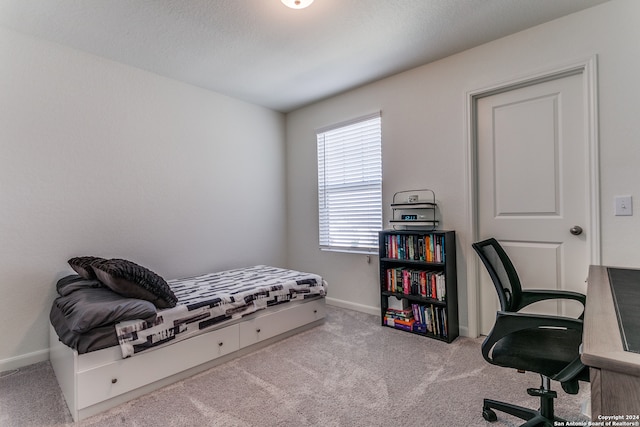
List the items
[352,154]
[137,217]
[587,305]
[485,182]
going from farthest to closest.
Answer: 1. [352,154]
2. [137,217]
3. [485,182]
4. [587,305]

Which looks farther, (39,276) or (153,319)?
(39,276)

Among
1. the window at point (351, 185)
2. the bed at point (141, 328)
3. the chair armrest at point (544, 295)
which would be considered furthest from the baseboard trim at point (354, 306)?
the chair armrest at point (544, 295)

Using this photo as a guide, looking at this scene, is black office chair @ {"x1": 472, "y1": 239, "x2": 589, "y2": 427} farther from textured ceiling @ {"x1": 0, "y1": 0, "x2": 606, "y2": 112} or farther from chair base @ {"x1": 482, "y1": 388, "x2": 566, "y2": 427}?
textured ceiling @ {"x1": 0, "y1": 0, "x2": 606, "y2": 112}

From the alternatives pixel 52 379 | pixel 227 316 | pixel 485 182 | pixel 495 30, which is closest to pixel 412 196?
pixel 485 182

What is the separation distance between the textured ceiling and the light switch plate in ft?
4.37

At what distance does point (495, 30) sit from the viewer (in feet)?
7.80

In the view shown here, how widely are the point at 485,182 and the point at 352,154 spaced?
4.71 feet

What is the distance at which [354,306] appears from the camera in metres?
3.50

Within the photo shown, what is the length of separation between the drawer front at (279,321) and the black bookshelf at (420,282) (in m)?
0.67

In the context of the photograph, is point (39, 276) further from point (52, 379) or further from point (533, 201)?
point (533, 201)

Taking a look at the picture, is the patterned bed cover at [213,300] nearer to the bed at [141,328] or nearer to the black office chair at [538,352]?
the bed at [141,328]

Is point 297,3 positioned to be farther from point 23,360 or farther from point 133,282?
point 23,360

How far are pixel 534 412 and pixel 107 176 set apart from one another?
3.39 meters

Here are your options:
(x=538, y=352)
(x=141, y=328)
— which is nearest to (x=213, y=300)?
(x=141, y=328)
